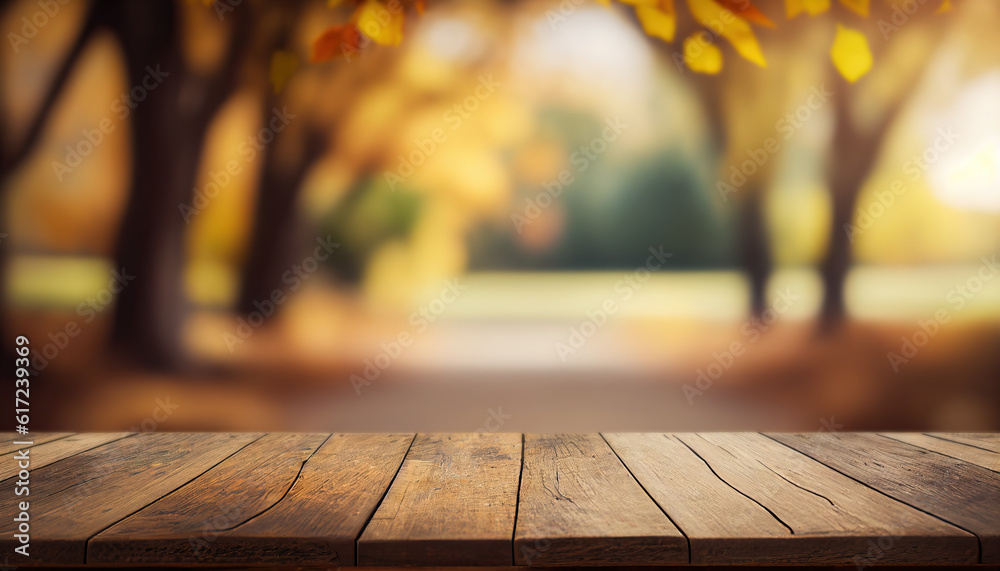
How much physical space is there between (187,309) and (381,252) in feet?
1.71

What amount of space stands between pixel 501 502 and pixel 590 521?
16 cm

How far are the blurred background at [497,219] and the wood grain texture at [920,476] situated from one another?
0.21 metres

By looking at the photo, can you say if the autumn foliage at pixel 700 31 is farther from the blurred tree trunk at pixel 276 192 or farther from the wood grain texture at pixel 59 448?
the wood grain texture at pixel 59 448

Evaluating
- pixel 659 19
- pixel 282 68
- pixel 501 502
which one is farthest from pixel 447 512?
pixel 659 19

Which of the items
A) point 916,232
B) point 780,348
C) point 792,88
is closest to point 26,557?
point 780,348

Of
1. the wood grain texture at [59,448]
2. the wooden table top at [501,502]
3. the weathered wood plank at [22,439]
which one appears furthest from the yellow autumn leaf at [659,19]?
the weathered wood plank at [22,439]

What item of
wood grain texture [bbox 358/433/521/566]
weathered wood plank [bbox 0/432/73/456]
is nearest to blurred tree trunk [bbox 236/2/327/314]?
weathered wood plank [bbox 0/432/73/456]

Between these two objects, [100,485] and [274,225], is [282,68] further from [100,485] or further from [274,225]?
[100,485]

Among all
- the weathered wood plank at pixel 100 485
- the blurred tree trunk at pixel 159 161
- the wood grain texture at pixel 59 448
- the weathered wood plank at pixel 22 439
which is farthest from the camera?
the blurred tree trunk at pixel 159 161

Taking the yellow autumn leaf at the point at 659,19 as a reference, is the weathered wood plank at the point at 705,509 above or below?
below

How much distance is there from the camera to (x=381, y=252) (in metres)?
1.72

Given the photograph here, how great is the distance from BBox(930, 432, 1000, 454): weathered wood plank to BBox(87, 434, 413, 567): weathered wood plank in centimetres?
133

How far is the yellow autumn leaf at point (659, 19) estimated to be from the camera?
1716 mm

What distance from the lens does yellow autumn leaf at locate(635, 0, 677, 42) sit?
5.63 feet
